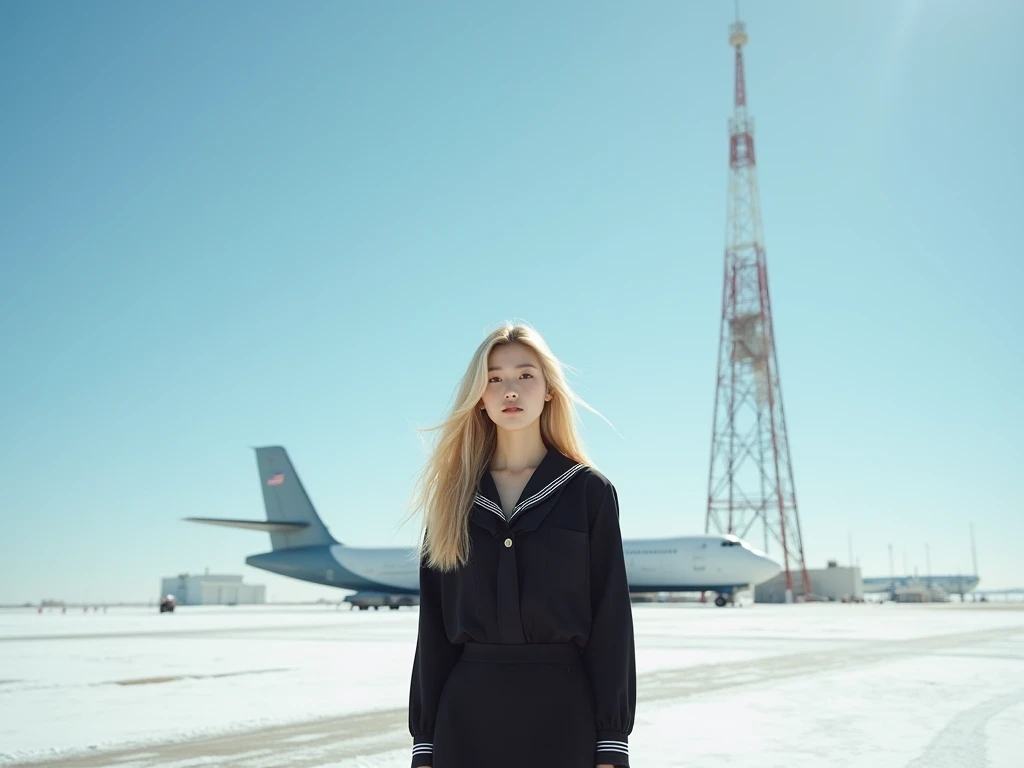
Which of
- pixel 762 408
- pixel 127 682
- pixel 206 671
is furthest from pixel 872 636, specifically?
pixel 762 408

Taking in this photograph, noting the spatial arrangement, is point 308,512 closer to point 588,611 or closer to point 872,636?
point 872,636

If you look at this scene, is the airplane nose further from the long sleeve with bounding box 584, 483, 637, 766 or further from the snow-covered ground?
the long sleeve with bounding box 584, 483, 637, 766

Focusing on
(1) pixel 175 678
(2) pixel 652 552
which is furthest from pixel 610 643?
(2) pixel 652 552

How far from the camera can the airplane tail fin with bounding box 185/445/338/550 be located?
4947cm

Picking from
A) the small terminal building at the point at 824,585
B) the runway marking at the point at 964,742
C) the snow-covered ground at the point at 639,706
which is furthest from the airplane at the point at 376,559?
the runway marking at the point at 964,742

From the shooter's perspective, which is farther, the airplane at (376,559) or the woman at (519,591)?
the airplane at (376,559)

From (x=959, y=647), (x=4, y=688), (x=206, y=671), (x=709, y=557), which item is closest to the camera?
(x=4, y=688)

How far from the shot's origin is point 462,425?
289cm

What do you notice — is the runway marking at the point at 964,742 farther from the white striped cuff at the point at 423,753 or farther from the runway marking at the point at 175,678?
the runway marking at the point at 175,678

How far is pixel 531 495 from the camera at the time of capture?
104 inches

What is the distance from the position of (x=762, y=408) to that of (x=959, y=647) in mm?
36912

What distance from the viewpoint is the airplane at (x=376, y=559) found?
1539 inches

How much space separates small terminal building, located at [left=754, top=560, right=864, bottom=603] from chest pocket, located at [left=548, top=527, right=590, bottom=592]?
5301 centimetres

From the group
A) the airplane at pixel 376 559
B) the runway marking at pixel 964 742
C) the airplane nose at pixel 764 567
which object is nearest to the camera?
the runway marking at pixel 964 742
